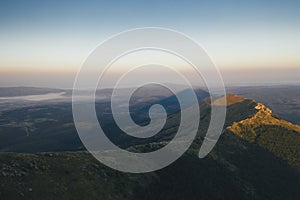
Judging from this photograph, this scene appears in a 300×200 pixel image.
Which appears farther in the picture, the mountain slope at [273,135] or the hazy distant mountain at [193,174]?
the mountain slope at [273,135]

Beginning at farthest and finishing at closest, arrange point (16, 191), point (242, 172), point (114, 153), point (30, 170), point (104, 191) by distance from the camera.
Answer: point (242, 172) → point (114, 153) → point (104, 191) → point (30, 170) → point (16, 191)

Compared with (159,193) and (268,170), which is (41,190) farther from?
(268,170)

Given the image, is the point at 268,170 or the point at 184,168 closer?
the point at 184,168

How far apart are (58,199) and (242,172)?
88.0m

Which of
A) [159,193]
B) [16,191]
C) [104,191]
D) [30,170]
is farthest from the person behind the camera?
[159,193]

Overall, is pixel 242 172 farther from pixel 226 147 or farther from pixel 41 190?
pixel 41 190

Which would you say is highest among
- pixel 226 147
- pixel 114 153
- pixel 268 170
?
pixel 114 153

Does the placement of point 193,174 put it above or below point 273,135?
below

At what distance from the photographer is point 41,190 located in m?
60.4

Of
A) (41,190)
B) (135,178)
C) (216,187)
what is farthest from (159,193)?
(41,190)

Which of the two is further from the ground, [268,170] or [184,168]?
Answer: [184,168]

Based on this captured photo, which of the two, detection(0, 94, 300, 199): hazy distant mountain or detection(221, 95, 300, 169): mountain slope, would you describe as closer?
detection(0, 94, 300, 199): hazy distant mountain

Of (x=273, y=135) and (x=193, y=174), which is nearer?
(x=193, y=174)

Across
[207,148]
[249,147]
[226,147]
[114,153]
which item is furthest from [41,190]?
[249,147]
